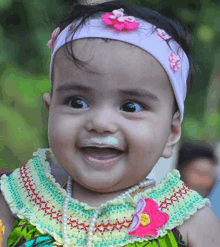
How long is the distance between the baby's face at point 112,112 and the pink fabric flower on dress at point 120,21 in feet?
0.22

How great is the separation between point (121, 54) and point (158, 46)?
6.4 inches

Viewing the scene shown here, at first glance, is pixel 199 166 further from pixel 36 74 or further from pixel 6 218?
pixel 6 218

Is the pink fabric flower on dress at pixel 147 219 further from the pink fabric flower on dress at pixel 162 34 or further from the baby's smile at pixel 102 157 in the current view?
the pink fabric flower on dress at pixel 162 34

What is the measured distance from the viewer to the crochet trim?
183 centimetres

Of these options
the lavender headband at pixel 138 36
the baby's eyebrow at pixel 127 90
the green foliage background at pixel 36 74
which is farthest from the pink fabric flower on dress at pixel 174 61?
the green foliage background at pixel 36 74

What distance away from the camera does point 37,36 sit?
4863mm

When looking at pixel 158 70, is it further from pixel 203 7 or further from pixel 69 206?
pixel 203 7

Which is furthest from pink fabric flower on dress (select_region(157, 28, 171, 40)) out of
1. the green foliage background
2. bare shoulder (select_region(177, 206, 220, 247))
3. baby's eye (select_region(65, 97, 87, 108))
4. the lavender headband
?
the green foliage background

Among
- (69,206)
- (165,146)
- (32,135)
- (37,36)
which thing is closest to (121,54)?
(165,146)

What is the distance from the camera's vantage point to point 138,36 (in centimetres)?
182

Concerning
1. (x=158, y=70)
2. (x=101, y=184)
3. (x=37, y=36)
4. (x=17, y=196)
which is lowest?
(x=37, y=36)

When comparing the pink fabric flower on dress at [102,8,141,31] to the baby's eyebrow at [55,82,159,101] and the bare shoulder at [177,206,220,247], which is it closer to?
the baby's eyebrow at [55,82,159,101]

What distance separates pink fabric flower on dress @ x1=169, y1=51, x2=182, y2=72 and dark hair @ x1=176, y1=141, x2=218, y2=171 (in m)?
2.32

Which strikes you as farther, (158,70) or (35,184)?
(35,184)
